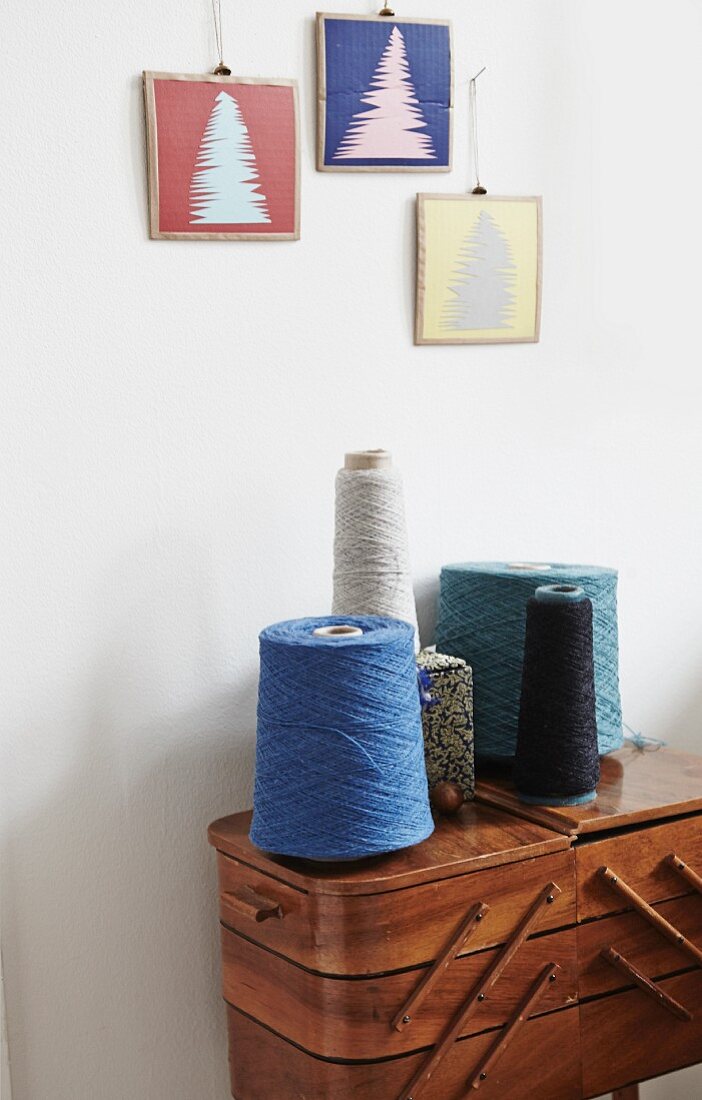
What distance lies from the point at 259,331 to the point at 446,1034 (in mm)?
868

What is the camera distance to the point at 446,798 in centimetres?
157

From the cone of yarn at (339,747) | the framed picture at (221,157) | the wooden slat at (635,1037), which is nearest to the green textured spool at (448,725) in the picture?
the cone of yarn at (339,747)

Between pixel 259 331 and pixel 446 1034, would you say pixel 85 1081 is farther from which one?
pixel 259 331

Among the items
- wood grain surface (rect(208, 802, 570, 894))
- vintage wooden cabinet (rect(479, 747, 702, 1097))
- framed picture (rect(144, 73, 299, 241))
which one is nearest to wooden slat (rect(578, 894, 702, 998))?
vintage wooden cabinet (rect(479, 747, 702, 1097))

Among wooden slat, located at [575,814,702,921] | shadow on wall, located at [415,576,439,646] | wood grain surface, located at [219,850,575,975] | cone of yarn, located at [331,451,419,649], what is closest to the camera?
wood grain surface, located at [219,850,575,975]

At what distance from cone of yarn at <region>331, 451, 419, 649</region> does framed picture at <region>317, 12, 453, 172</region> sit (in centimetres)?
41

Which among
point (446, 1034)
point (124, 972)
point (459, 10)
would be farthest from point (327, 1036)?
point (459, 10)

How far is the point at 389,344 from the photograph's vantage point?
1.81 m

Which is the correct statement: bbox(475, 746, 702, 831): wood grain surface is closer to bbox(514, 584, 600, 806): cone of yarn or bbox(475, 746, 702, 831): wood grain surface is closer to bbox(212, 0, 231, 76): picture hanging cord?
bbox(514, 584, 600, 806): cone of yarn

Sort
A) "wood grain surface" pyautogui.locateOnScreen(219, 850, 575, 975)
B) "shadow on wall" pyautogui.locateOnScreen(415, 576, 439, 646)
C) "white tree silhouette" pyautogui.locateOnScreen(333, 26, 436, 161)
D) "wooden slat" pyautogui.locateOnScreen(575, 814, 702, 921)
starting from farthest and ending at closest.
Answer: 1. "shadow on wall" pyautogui.locateOnScreen(415, 576, 439, 646)
2. "white tree silhouette" pyautogui.locateOnScreen(333, 26, 436, 161)
3. "wooden slat" pyautogui.locateOnScreen(575, 814, 702, 921)
4. "wood grain surface" pyautogui.locateOnScreen(219, 850, 575, 975)

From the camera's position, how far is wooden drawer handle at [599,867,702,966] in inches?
59.9

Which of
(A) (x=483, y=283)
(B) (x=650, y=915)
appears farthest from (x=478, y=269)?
(B) (x=650, y=915)

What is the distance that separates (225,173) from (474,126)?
0.38 metres

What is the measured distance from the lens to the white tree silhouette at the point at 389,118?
174 cm
